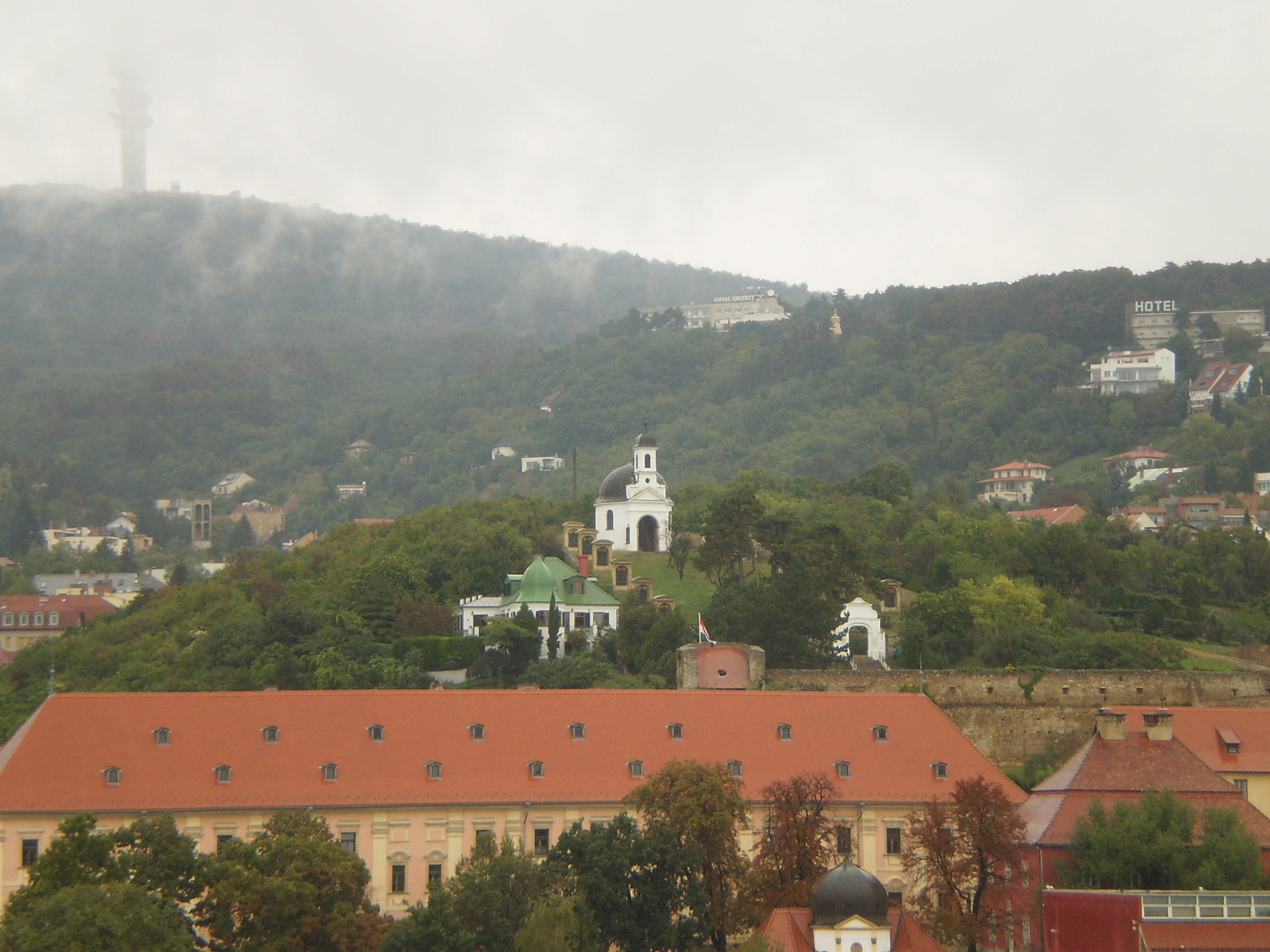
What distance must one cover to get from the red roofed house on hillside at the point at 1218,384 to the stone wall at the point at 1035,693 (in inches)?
4121

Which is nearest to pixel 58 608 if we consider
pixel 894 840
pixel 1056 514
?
pixel 1056 514

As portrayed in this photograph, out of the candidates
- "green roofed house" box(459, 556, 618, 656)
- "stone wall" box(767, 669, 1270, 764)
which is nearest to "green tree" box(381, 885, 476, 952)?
"stone wall" box(767, 669, 1270, 764)

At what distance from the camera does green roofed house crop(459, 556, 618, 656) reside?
86750 mm

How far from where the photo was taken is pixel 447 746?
59.1m

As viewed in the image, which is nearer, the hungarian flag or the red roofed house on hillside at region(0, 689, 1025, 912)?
the red roofed house on hillside at region(0, 689, 1025, 912)

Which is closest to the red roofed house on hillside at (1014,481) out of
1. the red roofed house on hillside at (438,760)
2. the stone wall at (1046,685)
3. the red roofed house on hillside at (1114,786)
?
the stone wall at (1046,685)

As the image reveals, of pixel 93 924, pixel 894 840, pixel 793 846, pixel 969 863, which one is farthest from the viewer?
pixel 894 840

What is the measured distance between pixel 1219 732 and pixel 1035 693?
13.6 meters

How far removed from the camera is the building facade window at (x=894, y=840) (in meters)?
58.2

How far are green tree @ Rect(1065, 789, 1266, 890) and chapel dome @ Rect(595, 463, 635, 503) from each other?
58628 mm

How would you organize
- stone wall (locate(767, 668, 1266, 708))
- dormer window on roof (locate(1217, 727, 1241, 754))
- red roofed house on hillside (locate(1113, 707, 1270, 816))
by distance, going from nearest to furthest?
red roofed house on hillside (locate(1113, 707, 1270, 816)) → dormer window on roof (locate(1217, 727, 1241, 754)) → stone wall (locate(767, 668, 1266, 708))

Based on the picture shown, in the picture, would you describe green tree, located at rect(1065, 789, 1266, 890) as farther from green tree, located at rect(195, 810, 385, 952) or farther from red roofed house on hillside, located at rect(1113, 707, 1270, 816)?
green tree, located at rect(195, 810, 385, 952)

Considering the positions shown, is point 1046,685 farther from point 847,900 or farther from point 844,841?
point 847,900

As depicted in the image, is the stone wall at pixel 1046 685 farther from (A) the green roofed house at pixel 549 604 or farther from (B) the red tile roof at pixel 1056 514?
(B) the red tile roof at pixel 1056 514
